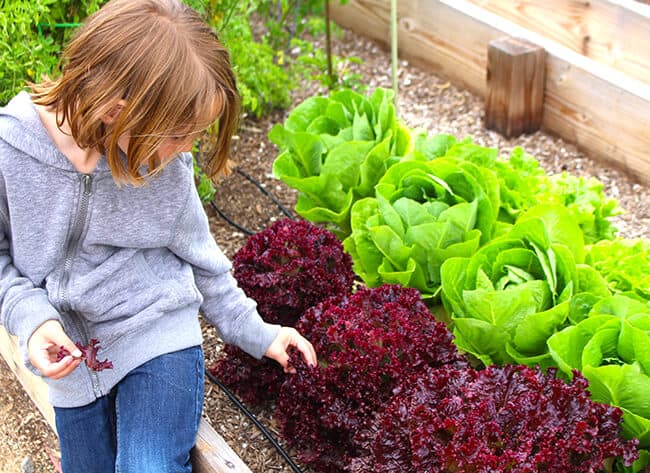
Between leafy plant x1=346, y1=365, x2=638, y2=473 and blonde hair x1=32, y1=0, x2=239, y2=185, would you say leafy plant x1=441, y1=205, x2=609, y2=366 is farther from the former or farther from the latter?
blonde hair x1=32, y1=0, x2=239, y2=185

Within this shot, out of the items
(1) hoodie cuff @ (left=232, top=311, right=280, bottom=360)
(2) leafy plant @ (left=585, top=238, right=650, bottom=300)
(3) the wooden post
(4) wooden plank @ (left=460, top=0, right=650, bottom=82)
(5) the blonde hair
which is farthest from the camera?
(4) wooden plank @ (left=460, top=0, right=650, bottom=82)

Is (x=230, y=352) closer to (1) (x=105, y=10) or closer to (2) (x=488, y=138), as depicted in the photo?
(1) (x=105, y=10)

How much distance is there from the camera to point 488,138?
3.86 metres

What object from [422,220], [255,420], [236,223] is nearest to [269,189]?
[236,223]

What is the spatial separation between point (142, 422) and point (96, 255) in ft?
1.41

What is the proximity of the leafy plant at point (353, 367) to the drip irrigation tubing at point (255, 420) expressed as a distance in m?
0.07

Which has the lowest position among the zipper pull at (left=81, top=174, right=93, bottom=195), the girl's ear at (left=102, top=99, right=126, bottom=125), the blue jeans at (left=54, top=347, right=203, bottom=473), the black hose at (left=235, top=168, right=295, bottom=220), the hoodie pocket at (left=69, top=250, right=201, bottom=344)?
the black hose at (left=235, top=168, right=295, bottom=220)

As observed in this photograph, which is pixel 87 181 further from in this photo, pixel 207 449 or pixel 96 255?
pixel 207 449

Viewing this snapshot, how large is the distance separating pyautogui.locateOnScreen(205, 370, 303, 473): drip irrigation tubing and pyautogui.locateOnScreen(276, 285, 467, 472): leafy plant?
0.07m

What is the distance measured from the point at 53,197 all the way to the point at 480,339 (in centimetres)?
120

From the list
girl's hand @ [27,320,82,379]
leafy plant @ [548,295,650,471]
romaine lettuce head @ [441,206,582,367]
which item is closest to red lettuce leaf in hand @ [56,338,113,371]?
girl's hand @ [27,320,82,379]

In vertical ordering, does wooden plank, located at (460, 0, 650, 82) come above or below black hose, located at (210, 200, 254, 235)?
above

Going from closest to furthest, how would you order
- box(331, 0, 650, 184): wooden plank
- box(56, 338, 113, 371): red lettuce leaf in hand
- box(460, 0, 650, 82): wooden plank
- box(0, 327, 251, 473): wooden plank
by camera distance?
box(56, 338, 113, 371): red lettuce leaf in hand < box(0, 327, 251, 473): wooden plank < box(331, 0, 650, 184): wooden plank < box(460, 0, 650, 82): wooden plank

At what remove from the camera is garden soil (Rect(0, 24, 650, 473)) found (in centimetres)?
260
